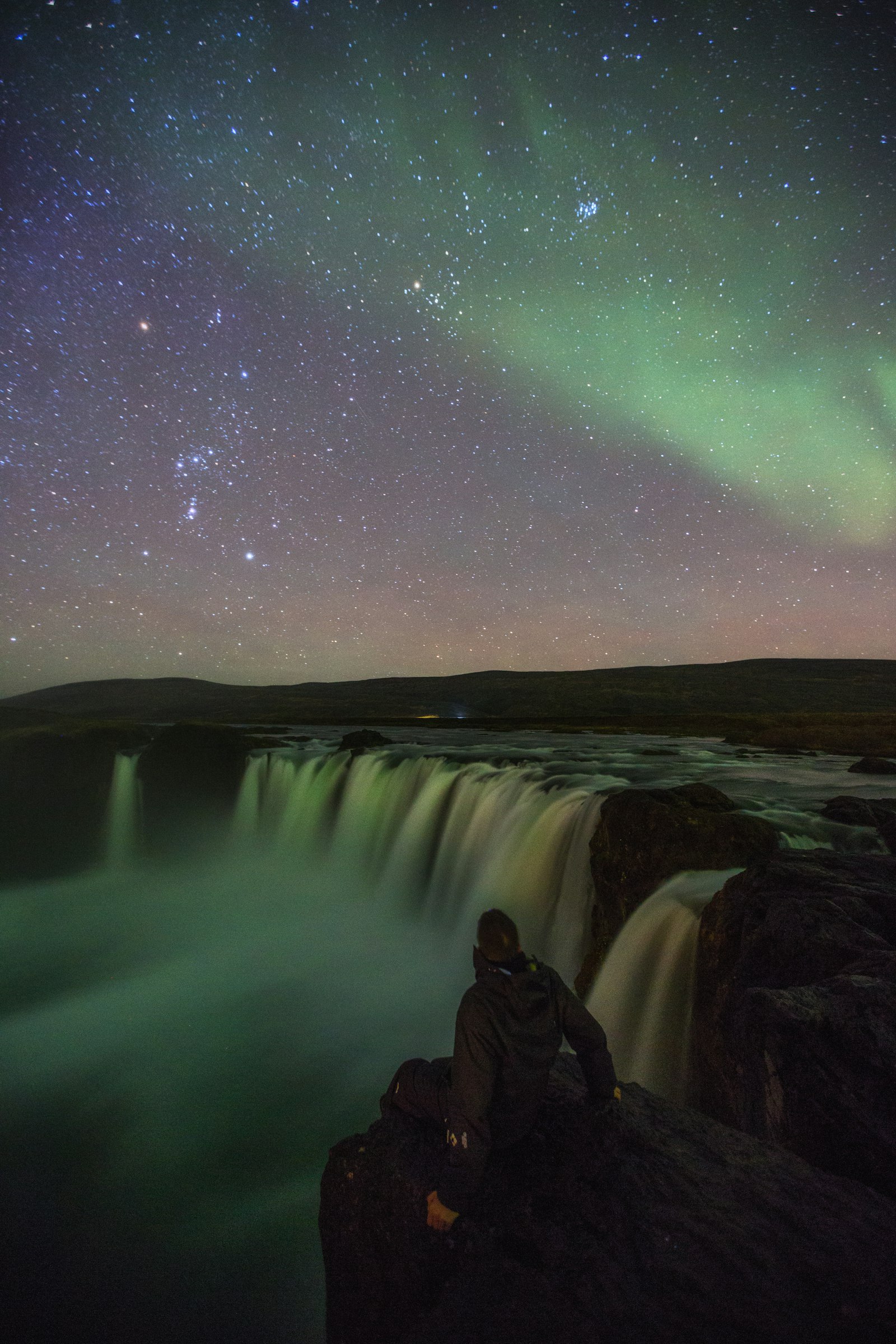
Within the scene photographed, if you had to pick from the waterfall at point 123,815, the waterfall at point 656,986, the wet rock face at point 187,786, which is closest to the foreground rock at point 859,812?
the waterfall at point 656,986

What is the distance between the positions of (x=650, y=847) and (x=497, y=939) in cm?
643

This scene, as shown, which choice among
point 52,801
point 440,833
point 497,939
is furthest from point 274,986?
point 52,801

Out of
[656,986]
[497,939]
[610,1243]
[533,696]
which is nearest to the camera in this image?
[610,1243]

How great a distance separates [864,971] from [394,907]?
12.4m

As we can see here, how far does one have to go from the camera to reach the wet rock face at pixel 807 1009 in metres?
3.35

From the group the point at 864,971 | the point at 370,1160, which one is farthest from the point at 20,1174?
the point at 864,971

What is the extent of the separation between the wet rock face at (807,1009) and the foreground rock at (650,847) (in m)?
1.81

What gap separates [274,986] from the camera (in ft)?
39.9

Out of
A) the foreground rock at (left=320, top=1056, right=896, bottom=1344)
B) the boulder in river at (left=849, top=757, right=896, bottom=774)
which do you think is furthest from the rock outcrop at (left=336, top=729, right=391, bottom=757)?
the foreground rock at (left=320, top=1056, right=896, bottom=1344)

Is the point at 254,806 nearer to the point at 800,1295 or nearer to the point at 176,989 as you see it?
the point at 176,989

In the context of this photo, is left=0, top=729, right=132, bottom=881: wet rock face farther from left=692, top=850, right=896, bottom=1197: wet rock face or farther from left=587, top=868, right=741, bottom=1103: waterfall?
left=692, top=850, right=896, bottom=1197: wet rock face

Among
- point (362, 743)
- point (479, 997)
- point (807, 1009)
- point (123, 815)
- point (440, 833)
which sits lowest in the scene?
point (123, 815)

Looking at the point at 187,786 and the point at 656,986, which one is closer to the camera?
the point at 656,986

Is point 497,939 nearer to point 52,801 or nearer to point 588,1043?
point 588,1043
